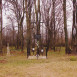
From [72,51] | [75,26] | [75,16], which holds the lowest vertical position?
[72,51]

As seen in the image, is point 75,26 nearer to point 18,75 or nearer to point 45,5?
point 45,5

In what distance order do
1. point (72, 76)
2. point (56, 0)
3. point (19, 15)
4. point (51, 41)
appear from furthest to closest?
point (51, 41) < point (19, 15) < point (56, 0) < point (72, 76)

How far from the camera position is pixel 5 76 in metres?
6.00

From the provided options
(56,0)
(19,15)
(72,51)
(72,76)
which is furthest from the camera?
(19,15)

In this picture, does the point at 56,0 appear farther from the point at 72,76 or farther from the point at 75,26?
the point at 72,76

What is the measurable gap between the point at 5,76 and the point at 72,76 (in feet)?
7.96

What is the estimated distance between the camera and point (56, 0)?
23734 mm

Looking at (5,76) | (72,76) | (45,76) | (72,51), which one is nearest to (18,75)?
(5,76)

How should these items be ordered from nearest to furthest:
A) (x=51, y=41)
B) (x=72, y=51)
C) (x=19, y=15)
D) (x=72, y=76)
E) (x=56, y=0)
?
(x=72, y=76)
(x=72, y=51)
(x=56, y=0)
(x=19, y=15)
(x=51, y=41)

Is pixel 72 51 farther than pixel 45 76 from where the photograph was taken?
Yes

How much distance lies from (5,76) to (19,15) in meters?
21.2

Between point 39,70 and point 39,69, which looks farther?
point 39,69

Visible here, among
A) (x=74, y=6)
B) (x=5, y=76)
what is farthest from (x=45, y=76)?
(x=74, y=6)

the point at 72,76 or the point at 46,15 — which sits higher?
the point at 46,15
